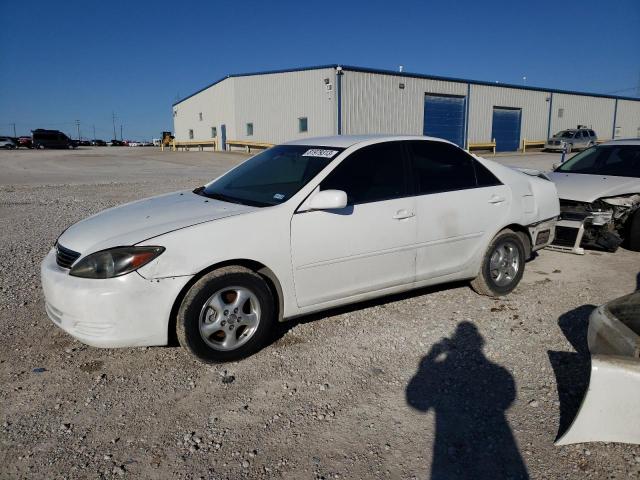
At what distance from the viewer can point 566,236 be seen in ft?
20.9

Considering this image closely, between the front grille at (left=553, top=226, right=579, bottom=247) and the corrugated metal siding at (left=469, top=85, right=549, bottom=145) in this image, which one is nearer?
the front grille at (left=553, top=226, right=579, bottom=247)

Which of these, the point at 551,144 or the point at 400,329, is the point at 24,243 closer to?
the point at 400,329

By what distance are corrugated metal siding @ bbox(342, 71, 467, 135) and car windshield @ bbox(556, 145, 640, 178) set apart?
64.7 feet

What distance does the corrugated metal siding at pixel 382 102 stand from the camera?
1121 inches

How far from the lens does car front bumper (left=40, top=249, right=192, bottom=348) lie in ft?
10.5

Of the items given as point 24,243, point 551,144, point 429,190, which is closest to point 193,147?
point 551,144

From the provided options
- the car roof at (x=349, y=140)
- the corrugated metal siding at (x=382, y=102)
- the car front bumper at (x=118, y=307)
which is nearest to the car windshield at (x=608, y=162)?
the car roof at (x=349, y=140)

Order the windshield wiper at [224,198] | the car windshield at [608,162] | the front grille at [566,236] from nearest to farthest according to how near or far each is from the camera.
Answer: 1. the windshield wiper at [224,198]
2. the front grille at [566,236]
3. the car windshield at [608,162]

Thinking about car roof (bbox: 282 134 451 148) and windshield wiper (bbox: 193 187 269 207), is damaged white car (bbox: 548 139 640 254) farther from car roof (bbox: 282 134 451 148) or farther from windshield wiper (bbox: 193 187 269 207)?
windshield wiper (bbox: 193 187 269 207)

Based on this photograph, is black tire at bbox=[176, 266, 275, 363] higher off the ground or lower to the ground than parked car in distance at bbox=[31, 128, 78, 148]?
lower

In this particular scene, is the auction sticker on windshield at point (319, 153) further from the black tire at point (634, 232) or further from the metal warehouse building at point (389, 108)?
the metal warehouse building at point (389, 108)

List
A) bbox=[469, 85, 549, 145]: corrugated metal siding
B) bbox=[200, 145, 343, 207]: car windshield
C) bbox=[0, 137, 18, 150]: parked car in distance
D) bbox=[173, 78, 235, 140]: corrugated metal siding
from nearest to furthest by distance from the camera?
1. bbox=[200, 145, 343, 207]: car windshield
2. bbox=[469, 85, 549, 145]: corrugated metal siding
3. bbox=[173, 78, 235, 140]: corrugated metal siding
4. bbox=[0, 137, 18, 150]: parked car in distance

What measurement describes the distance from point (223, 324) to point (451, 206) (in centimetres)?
227

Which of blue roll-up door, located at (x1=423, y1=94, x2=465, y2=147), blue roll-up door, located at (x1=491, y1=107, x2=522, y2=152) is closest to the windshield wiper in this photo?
blue roll-up door, located at (x1=423, y1=94, x2=465, y2=147)
